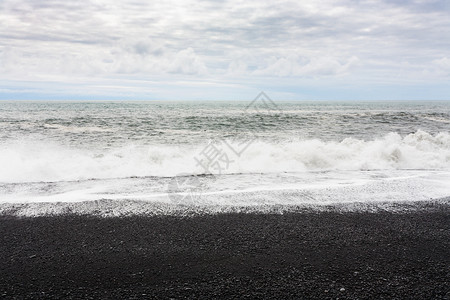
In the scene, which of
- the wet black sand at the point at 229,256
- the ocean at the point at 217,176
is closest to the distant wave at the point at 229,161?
the ocean at the point at 217,176

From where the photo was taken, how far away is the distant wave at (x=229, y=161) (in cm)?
1003

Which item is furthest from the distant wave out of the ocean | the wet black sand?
Answer: the wet black sand

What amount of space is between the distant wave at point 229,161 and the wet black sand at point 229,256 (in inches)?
183

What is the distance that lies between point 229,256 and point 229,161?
7.80 meters

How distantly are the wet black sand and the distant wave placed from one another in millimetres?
4645

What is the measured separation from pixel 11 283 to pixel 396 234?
18.0 ft

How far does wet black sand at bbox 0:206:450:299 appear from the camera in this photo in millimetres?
3494

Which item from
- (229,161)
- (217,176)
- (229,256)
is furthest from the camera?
(229,161)

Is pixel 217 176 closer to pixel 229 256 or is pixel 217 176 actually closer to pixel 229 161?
pixel 229 161

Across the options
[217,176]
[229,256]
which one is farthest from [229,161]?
[229,256]

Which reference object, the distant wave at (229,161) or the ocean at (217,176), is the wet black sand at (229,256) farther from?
the distant wave at (229,161)

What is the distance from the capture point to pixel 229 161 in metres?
11.9

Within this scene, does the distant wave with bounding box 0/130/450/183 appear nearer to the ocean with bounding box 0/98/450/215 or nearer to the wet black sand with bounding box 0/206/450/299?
the ocean with bounding box 0/98/450/215

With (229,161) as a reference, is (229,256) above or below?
below
